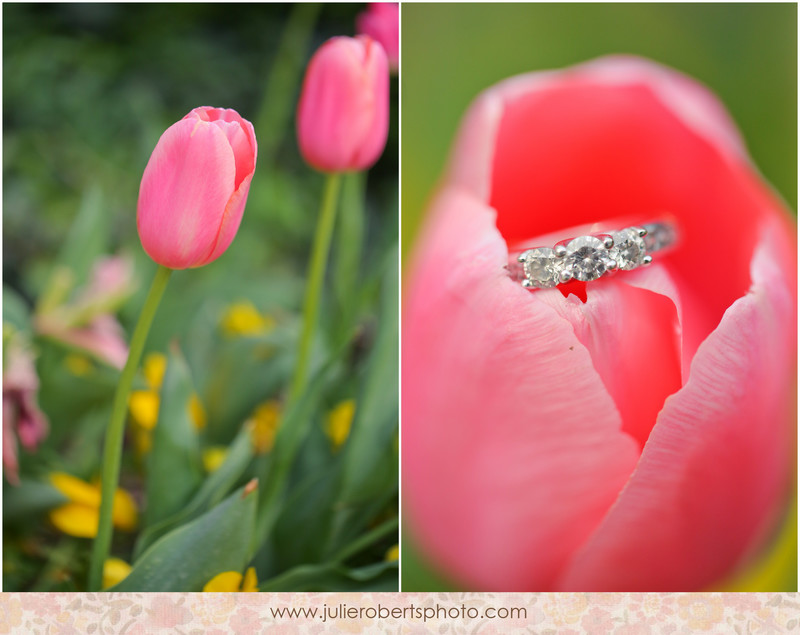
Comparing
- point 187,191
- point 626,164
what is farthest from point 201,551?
point 626,164

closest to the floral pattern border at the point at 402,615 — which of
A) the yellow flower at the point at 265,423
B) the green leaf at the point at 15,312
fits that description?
the yellow flower at the point at 265,423

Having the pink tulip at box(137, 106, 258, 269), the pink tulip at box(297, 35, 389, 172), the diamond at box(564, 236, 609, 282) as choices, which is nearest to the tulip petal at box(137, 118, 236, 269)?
the pink tulip at box(137, 106, 258, 269)

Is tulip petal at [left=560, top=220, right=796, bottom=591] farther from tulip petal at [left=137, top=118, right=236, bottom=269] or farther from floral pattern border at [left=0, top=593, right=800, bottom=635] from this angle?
tulip petal at [left=137, top=118, right=236, bottom=269]

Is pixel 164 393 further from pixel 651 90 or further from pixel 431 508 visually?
pixel 651 90

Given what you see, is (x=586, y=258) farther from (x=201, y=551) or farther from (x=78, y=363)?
(x=78, y=363)

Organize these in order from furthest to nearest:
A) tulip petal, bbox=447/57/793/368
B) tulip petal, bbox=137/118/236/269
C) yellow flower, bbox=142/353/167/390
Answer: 1. yellow flower, bbox=142/353/167/390
2. tulip petal, bbox=447/57/793/368
3. tulip petal, bbox=137/118/236/269

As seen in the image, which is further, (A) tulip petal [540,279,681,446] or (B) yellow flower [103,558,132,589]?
(B) yellow flower [103,558,132,589]

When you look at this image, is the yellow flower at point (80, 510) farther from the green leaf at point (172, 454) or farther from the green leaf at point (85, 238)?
the green leaf at point (85, 238)
